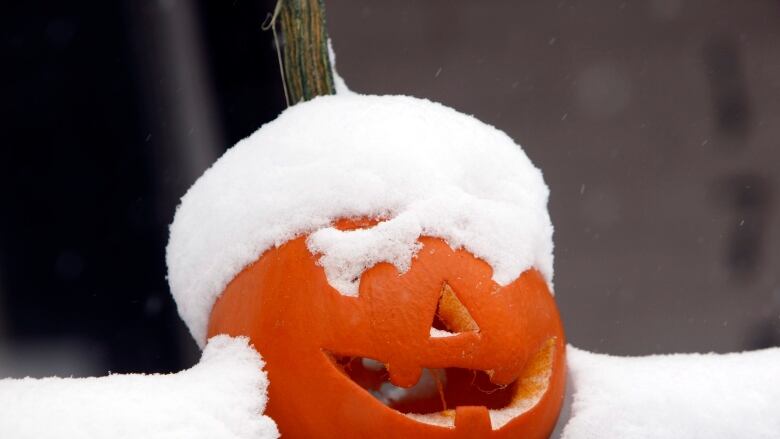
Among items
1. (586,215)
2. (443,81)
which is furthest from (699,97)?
(443,81)

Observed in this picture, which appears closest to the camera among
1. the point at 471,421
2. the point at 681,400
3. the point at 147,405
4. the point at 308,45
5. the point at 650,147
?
the point at 147,405

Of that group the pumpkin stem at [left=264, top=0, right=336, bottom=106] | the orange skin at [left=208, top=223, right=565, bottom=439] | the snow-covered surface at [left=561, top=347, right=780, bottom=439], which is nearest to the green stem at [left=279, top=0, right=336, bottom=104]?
the pumpkin stem at [left=264, top=0, right=336, bottom=106]

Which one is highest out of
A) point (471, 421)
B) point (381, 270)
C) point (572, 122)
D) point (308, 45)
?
point (308, 45)

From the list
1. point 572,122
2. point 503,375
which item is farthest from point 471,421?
point 572,122

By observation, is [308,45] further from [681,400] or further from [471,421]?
[681,400]

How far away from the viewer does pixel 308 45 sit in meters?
1.91

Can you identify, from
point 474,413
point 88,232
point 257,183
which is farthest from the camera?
point 88,232

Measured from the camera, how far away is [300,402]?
1.52 metres

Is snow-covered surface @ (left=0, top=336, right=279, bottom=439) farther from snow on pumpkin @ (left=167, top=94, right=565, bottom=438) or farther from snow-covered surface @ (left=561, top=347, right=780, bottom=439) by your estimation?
snow-covered surface @ (left=561, top=347, right=780, bottom=439)

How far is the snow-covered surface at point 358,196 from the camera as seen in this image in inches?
60.9

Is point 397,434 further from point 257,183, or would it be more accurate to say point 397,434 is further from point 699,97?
point 699,97

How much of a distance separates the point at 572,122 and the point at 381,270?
2005 millimetres

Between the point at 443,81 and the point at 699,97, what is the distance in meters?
0.96

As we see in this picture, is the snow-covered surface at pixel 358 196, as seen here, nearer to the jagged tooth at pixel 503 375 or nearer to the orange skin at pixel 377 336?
the orange skin at pixel 377 336
